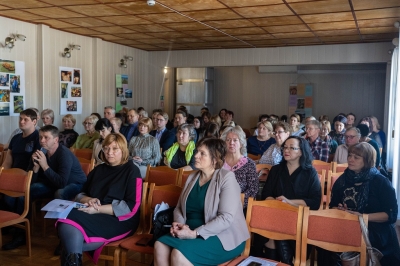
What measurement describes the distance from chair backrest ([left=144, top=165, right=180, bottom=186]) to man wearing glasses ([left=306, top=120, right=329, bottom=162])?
2.40m

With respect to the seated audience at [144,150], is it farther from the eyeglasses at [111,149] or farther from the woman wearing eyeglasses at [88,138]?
the eyeglasses at [111,149]

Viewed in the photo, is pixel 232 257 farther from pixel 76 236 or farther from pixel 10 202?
pixel 10 202

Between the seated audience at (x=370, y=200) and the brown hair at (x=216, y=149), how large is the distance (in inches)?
41.5

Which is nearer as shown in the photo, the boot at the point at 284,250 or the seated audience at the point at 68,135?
the boot at the point at 284,250

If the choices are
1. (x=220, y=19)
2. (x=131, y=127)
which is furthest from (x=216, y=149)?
(x=131, y=127)

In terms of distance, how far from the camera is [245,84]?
42.4 feet

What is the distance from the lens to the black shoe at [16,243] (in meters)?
4.15

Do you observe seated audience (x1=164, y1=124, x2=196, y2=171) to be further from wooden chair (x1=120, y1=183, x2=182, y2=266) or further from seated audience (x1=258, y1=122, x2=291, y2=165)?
wooden chair (x1=120, y1=183, x2=182, y2=266)

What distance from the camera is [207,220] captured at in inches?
112

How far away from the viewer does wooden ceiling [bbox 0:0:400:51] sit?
5.52 meters

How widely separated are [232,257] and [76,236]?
3.93 feet

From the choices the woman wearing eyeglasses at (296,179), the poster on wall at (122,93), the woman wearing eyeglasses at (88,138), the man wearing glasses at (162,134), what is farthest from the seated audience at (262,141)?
the poster on wall at (122,93)

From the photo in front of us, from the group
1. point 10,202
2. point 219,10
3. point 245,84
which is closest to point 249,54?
point 245,84

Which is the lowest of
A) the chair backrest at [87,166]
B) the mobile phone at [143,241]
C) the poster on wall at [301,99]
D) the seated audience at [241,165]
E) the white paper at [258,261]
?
the mobile phone at [143,241]
